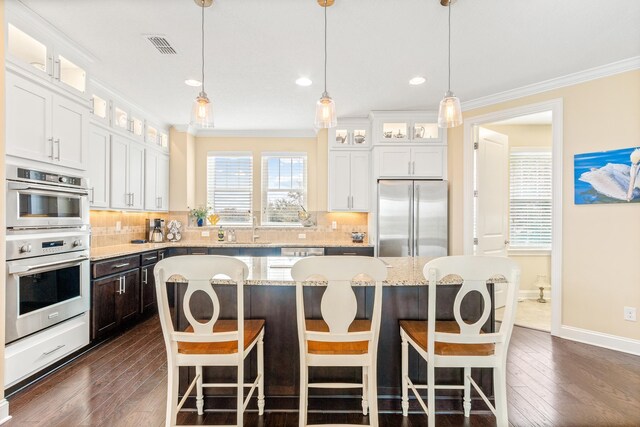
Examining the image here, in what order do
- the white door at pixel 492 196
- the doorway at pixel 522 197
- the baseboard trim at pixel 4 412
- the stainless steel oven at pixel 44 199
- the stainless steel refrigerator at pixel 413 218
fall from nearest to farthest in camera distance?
1. the baseboard trim at pixel 4 412
2. the stainless steel oven at pixel 44 199
3. the doorway at pixel 522 197
4. the white door at pixel 492 196
5. the stainless steel refrigerator at pixel 413 218

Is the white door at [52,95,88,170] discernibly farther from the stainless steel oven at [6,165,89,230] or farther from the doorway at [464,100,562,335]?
the doorway at [464,100,562,335]

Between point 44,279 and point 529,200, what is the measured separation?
6049 millimetres

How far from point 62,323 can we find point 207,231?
275cm

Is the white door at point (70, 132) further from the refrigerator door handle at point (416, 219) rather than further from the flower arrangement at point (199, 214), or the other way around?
the refrigerator door handle at point (416, 219)

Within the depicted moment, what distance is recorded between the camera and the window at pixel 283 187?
217 inches

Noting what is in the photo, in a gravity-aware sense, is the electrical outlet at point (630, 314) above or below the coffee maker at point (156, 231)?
below

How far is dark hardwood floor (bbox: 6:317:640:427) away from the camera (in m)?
2.03

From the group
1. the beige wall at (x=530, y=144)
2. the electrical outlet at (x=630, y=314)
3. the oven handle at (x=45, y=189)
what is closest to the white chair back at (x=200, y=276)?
the oven handle at (x=45, y=189)

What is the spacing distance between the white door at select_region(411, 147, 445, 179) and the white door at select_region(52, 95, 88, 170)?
3800 millimetres

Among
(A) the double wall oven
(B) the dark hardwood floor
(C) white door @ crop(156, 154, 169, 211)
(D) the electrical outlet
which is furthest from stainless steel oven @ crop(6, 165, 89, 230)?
(D) the electrical outlet

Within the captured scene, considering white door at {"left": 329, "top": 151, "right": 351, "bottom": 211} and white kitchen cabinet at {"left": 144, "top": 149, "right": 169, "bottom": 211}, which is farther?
white door at {"left": 329, "top": 151, "right": 351, "bottom": 211}

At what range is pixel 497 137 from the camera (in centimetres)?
432

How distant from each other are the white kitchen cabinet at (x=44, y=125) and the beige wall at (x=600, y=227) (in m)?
4.73

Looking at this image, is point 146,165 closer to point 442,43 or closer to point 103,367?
point 103,367
